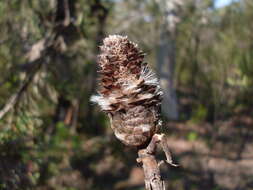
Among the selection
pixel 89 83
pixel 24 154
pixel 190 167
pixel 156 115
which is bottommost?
pixel 190 167

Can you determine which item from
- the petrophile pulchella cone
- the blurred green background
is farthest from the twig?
the blurred green background

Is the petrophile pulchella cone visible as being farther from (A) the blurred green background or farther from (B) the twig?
(A) the blurred green background

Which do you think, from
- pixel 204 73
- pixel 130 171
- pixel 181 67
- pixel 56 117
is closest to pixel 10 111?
pixel 56 117

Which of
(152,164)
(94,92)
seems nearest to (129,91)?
(152,164)

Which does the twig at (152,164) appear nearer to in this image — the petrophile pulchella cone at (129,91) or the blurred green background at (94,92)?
the petrophile pulchella cone at (129,91)

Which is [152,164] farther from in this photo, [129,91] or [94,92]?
[94,92]

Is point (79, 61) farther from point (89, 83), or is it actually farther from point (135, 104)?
point (135, 104)
